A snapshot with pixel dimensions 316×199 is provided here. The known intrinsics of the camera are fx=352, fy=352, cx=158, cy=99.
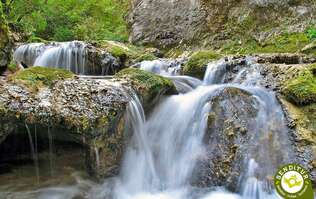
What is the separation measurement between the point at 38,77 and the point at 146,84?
5.57 feet

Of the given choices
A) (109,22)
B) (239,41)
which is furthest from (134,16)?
(239,41)

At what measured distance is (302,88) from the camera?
550cm

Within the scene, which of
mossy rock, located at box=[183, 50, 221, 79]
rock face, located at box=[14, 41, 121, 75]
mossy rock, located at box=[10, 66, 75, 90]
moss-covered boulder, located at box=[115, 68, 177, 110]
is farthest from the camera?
rock face, located at box=[14, 41, 121, 75]

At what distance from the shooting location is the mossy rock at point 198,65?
7648 mm

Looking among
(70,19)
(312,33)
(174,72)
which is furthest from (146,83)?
(70,19)

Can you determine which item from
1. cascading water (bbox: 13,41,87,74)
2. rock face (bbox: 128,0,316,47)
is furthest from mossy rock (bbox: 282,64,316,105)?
cascading water (bbox: 13,41,87,74)

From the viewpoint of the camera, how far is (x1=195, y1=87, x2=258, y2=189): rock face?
4887 mm

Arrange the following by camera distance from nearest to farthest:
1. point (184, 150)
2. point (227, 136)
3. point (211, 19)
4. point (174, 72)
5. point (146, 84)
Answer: point (227, 136) < point (184, 150) < point (146, 84) < point (174, 72) < point (211, 19)

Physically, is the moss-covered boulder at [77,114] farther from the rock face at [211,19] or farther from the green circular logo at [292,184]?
the rock face at [211,19]

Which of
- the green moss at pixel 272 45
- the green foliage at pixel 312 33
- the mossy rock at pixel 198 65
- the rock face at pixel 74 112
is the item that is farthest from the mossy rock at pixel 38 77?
the green foliage at pixel 312 33

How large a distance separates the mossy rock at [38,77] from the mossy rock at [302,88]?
3449 millimetres

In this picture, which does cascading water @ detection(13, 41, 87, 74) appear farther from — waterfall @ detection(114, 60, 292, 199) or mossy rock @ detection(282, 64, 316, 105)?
mossy rock @ detection(282, 64, 316, 105)

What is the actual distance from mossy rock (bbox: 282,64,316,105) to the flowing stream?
0.26 m

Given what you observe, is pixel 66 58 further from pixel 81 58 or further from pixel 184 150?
pixel 184 150
